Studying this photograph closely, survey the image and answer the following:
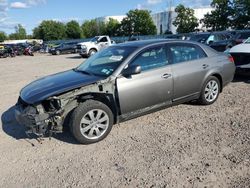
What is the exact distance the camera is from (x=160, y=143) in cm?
482

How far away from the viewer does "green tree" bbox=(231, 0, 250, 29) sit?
2573 inches

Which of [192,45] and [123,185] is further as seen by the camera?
[192,45]

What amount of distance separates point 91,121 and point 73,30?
4667 inches

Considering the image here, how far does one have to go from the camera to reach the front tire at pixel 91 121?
15.6ft

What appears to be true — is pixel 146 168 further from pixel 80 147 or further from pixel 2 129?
pixel 2 129

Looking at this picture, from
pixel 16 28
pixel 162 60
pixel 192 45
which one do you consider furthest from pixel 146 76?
pixel 16 28

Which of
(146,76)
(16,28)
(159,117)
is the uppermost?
(146,76)

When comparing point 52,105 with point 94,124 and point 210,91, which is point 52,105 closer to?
point 94,124

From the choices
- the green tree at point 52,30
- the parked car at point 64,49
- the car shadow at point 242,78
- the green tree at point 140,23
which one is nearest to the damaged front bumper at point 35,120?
the car shadow at point 242,78

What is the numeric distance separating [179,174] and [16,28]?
167236 mm

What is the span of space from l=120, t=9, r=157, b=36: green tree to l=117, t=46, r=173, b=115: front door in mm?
91859

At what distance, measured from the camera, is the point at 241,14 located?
219 ft

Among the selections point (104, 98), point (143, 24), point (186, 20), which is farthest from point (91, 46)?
point (143, 24)

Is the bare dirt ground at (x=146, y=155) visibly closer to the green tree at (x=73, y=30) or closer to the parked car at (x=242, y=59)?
the parked car at (x=242, y=59)
